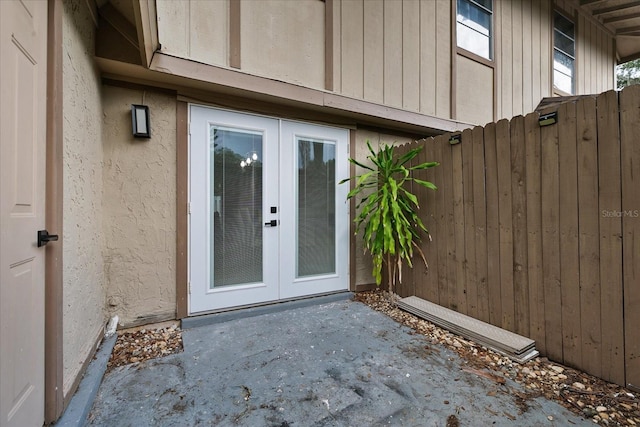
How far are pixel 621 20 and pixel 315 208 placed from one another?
8.28 metres

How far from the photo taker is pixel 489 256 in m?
2.53

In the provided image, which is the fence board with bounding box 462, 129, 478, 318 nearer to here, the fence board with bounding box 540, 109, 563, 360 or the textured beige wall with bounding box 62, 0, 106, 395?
the fence board with bounding box 540, 109, 563, 360

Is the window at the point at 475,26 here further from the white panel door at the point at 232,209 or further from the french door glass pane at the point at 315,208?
the white panel door at the point at 232,209

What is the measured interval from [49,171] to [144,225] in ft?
4.01

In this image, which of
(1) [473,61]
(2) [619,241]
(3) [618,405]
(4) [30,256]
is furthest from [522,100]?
(4) [30,256]

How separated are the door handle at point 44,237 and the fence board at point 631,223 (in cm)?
331

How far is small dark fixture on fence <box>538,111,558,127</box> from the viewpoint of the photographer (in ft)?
6.64

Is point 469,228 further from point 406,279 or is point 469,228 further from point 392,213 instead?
point 406,279

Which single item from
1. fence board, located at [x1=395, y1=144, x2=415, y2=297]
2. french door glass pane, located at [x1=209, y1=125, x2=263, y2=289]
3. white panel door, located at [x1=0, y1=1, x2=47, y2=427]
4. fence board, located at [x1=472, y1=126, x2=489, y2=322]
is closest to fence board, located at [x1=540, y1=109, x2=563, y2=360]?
fence board, located at [x1=472, y1=126, x2=489, y2=322]

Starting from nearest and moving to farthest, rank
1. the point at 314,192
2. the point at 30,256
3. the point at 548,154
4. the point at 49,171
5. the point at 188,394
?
1. the point at 30,256
2. the point at 49,171
3. the point at 188,394
4. the point at 548,154
5. the point at 314,192

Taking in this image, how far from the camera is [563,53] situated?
221 inches

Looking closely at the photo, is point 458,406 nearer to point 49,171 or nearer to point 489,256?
point 489,256

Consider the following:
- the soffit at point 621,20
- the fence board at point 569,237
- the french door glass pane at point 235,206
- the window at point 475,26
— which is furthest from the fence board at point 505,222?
the soffit at point 621,20

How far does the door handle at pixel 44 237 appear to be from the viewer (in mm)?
1342
